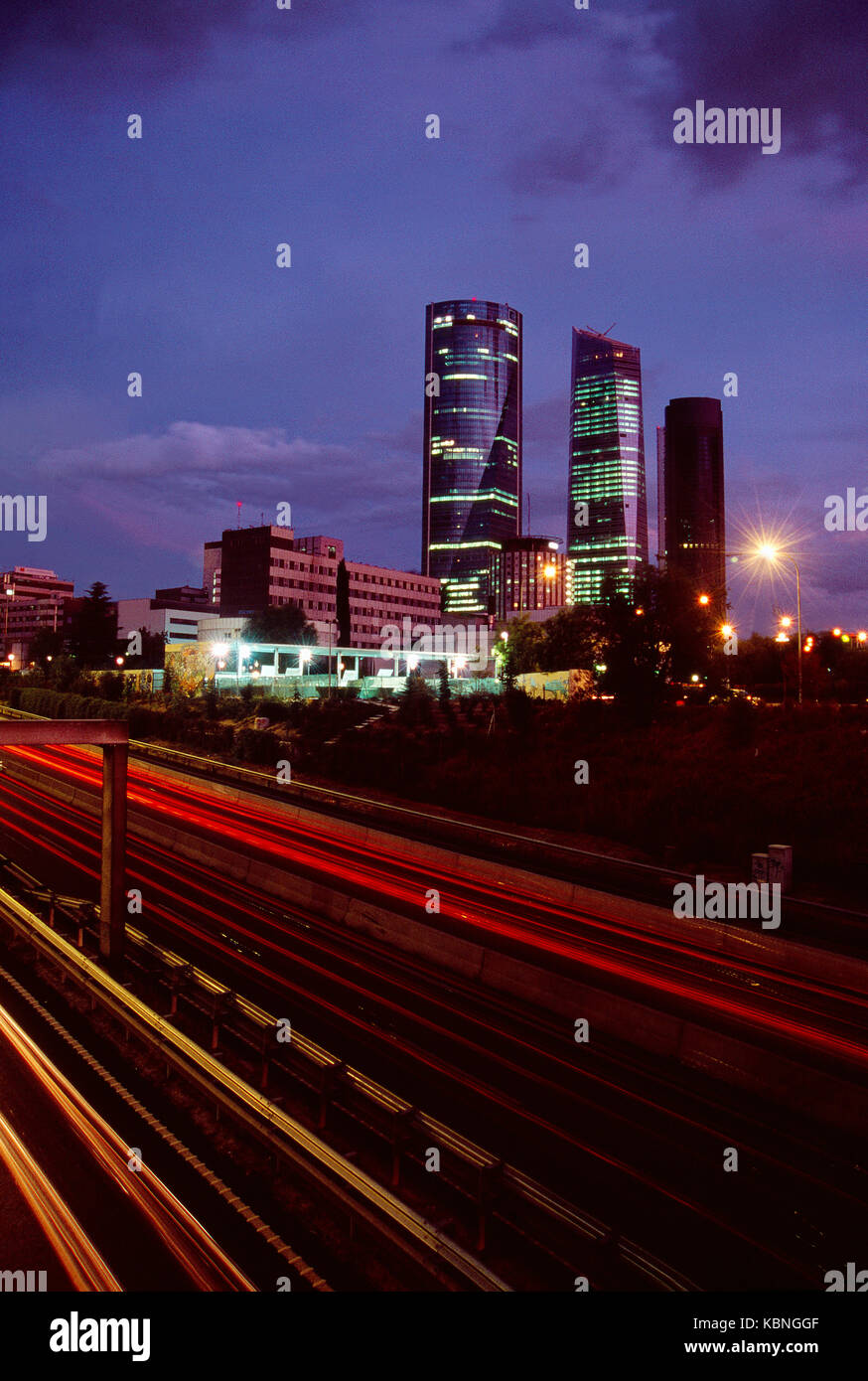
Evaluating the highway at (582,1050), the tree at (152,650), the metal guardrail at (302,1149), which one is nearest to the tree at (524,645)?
the tree at (152,650)

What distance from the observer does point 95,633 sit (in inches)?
3410

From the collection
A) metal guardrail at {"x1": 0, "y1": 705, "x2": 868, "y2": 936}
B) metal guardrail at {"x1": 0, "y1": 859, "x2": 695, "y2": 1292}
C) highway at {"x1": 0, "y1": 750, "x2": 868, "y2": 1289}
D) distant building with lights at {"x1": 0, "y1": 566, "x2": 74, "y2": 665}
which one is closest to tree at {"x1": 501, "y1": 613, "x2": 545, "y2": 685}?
metal guardrail at {"x1": 0, "y1": 705, "x2": 868, "y2": 936}

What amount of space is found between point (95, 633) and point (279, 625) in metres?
21.7

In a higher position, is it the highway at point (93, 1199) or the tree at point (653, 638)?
the tree at point (653, 638)

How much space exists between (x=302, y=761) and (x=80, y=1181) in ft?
101

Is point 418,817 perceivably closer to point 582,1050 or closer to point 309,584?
point 582,1050

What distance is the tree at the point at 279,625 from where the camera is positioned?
9644 cm

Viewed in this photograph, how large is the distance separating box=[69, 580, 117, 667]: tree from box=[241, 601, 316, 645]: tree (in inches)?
611

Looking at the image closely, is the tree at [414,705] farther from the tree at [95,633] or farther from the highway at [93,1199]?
the tree at [95,633]

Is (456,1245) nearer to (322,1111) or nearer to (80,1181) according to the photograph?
(322,1111)

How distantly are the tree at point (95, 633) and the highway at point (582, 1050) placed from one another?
228 ft

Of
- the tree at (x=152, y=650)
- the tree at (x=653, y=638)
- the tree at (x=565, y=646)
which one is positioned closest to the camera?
the tree at (x=653, y=638)

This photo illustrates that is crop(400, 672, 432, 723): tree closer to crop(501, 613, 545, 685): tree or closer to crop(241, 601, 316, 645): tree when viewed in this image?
crop(501, 613, 545, 685): tree
